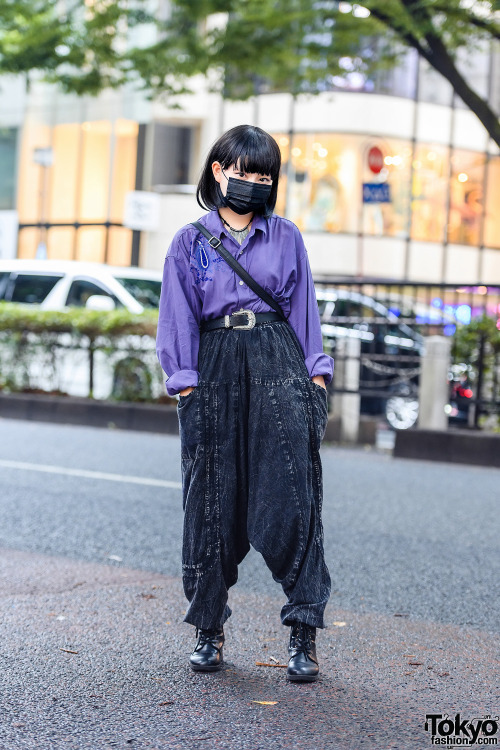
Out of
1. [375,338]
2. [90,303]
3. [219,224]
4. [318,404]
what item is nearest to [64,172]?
[90,303]

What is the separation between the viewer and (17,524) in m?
6.24

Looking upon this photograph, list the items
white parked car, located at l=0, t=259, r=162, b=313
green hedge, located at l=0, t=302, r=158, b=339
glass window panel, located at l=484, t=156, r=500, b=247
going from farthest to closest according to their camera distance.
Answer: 1. glass window panel, located at l=484, t=156, r=500, b=247
2. white parked car, located at l=0, t=259, r=162, b=313
3. green hedge, located at l=0, t=302, r=158, b=339

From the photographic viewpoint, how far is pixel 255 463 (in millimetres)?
3492

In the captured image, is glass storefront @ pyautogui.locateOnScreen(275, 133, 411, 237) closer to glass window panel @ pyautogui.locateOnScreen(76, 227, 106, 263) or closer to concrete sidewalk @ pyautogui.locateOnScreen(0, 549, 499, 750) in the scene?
glass window panel @ pyautogui.locateOnScreen(76, 227, 106, 263)

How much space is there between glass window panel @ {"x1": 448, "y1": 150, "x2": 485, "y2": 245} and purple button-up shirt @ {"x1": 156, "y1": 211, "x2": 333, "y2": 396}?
2489 cm

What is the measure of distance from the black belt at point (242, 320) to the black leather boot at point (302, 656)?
0.98 metres

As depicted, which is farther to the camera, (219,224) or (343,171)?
(343,171)

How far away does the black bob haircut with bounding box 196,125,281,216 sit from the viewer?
11.5 ft

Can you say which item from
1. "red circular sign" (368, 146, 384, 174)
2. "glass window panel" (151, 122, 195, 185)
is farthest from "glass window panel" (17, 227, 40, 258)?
"red circular sign" (368, 146, 384, 174)

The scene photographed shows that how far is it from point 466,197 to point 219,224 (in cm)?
2537

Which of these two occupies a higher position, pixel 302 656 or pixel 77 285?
pixel 77 285

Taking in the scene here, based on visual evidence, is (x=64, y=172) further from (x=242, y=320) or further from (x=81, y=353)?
(x=242, y=320)

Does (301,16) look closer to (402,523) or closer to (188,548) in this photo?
(402,523)

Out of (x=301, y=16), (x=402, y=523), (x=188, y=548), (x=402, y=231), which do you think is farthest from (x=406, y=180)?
(x=188, y=548)
